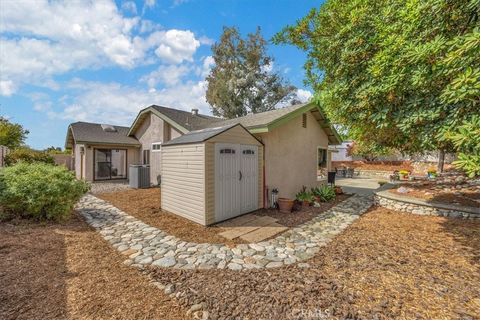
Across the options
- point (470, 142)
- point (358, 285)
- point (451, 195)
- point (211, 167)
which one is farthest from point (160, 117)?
point (451, 195)

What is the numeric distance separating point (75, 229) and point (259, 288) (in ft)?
16.7

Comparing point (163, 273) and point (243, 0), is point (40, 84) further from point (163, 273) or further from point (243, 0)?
point (163, 273)

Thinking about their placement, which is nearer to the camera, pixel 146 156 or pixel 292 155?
pixel 292 155

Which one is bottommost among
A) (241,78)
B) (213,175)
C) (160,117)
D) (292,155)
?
(213,175)

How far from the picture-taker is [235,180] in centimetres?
644

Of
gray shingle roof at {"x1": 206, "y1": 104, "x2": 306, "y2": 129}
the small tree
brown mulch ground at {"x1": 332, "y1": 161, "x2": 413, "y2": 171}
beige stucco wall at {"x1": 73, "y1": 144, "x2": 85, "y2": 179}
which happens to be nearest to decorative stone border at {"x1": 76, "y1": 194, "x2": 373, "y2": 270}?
the small tree

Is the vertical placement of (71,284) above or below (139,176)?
below

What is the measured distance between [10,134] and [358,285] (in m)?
30.1

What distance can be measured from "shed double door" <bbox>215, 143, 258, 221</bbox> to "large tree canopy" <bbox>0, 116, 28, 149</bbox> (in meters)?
24.6

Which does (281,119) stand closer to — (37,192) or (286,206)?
(286,206)

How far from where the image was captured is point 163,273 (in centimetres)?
343

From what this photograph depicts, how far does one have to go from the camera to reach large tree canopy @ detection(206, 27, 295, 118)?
81.8 feet

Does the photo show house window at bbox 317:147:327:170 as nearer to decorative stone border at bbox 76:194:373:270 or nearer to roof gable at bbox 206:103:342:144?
roof gable at bbox 206:103:342:144

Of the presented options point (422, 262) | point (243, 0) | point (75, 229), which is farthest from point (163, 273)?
point (243, 0)
